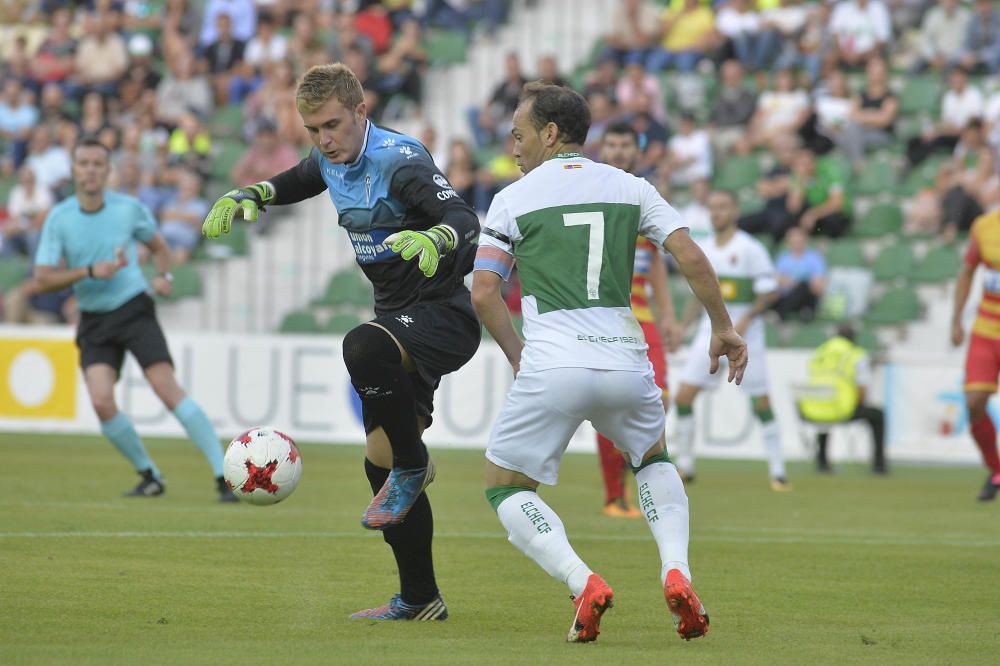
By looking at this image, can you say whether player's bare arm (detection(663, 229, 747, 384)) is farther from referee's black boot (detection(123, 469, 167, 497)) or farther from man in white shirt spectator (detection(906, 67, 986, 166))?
man in white shirt spectator (detection(906, 67, 986, 166))

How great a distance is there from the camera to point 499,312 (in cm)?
627

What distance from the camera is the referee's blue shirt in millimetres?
11914

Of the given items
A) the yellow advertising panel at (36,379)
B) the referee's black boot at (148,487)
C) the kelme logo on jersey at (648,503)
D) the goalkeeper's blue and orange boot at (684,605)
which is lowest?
the yellow advertising panel at (36,379)

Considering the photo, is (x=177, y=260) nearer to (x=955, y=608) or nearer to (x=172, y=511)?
(x=172, y=511)

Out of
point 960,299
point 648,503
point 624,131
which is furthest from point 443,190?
point 960,299

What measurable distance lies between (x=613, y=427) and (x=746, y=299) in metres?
9.08

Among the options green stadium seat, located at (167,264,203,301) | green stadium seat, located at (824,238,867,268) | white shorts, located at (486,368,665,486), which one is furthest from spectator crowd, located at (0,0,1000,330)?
white shorts, located at (486,368,665,486)

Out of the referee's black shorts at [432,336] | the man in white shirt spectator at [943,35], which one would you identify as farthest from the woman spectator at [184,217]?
the referee's black shorts at [432,336]

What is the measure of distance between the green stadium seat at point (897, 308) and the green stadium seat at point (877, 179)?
198 cm

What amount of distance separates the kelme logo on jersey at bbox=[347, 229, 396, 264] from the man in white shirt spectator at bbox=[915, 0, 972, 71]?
16.8m

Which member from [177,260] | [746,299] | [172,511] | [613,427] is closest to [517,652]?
[613,427]

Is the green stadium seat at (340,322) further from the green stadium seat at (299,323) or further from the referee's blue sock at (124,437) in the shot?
the referee's blue sock at (124,437)

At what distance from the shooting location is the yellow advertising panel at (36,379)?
1925 cm

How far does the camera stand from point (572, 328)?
6168mm
